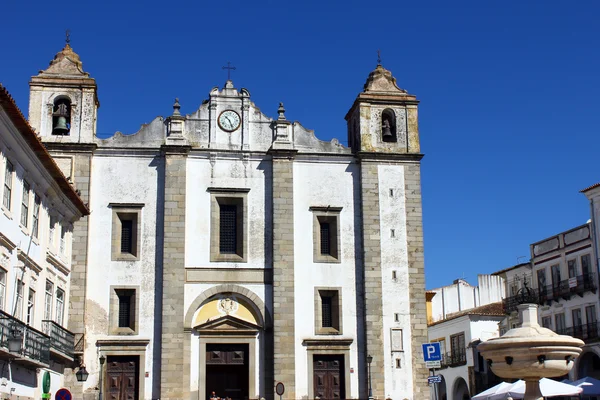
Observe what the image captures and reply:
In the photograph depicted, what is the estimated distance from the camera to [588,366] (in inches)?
1580

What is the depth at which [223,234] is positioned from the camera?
1257 inches

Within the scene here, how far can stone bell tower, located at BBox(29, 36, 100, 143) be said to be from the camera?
104ft

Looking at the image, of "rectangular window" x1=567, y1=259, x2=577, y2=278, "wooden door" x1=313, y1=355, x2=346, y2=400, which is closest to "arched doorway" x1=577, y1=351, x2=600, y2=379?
"rectangular window" x1=567, y1=259, x2=577, y2=278

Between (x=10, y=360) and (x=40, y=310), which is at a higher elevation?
(x=40, y=310)

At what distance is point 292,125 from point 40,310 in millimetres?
12332

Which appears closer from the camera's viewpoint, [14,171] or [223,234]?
[14,171]

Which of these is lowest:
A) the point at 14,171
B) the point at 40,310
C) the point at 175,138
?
the point at 40,310

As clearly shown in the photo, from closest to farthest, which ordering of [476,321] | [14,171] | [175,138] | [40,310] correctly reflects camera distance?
[14,171] < [40,310] < [175,138] < [476,321]

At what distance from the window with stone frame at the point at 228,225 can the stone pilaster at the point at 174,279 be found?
1.16m

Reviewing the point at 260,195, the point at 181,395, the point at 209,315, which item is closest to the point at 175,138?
the point at 260,195

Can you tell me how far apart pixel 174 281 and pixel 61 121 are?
7060 mm

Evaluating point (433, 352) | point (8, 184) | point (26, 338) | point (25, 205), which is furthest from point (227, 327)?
point (8, 184)

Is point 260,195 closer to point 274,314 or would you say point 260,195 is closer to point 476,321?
point 274,314

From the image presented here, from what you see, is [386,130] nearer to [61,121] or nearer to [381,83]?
[381,83]
